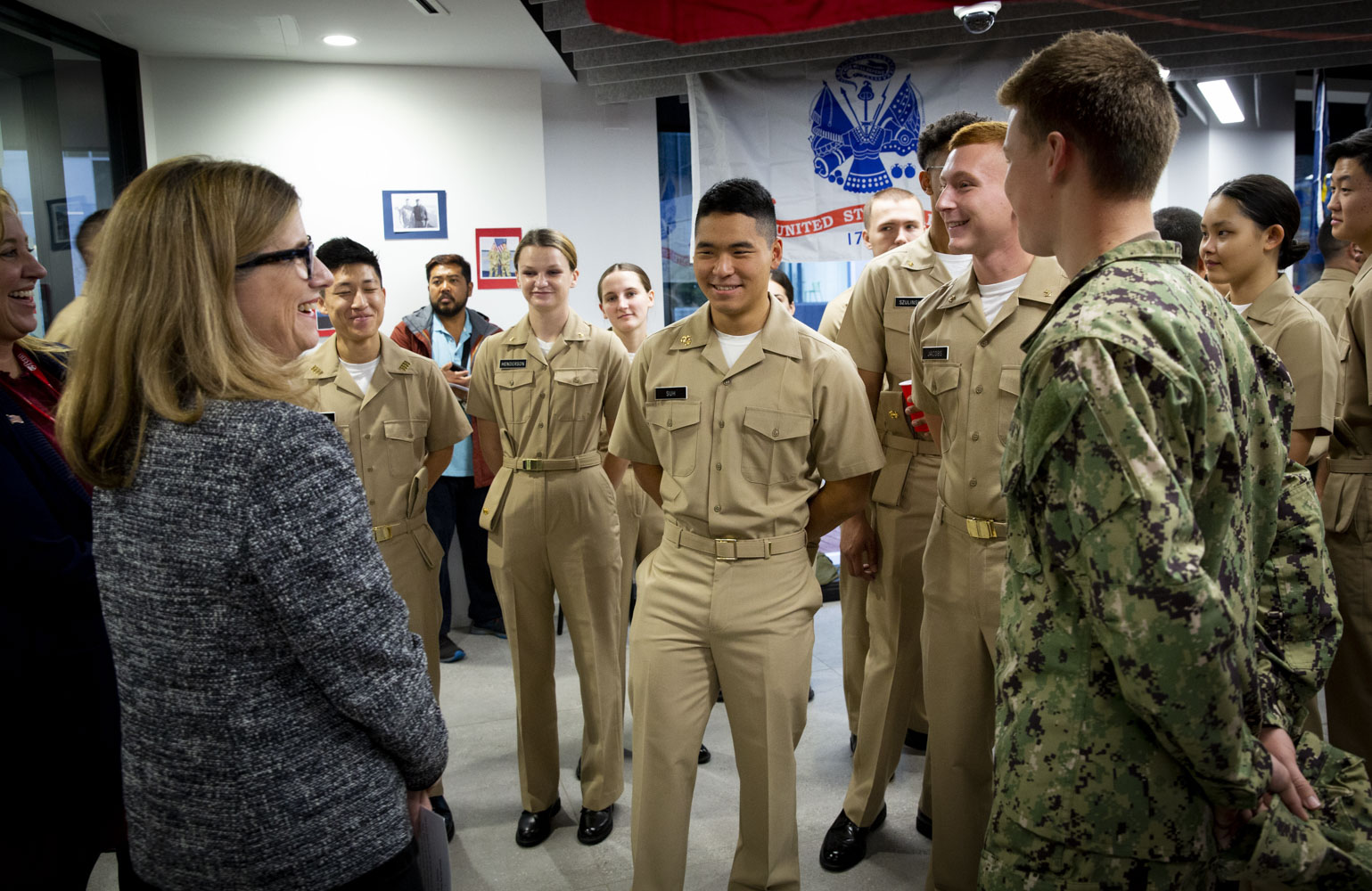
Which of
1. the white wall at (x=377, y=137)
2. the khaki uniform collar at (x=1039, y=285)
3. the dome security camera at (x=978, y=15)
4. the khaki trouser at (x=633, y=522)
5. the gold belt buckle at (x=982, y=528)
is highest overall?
the dome security camera at (x=978, y=15)

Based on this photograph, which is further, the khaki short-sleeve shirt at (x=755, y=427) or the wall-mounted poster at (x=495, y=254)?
the wall-mounted poster at (x=495, y=254)

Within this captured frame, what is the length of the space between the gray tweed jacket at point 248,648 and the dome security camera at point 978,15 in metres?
4.69

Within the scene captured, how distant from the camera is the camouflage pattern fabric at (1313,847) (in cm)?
124

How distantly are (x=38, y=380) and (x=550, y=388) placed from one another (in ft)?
4.94

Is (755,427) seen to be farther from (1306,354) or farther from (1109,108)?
(1306,354)

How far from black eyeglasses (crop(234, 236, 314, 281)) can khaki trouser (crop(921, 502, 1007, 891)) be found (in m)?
1.61

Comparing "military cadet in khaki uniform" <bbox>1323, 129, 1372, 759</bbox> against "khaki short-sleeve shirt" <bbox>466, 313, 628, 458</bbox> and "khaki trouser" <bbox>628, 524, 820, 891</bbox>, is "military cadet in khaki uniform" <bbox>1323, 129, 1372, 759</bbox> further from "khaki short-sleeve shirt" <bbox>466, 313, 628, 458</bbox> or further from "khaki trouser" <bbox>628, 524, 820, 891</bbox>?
"khaki short-sleeve shirt" <bbox>466, 313, 628, 458</bbox>

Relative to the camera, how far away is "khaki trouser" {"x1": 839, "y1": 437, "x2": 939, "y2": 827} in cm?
280

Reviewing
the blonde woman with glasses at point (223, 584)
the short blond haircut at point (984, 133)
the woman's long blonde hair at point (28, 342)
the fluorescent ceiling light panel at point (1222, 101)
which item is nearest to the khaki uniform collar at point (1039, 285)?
the short blond haircut at point (984, 133)

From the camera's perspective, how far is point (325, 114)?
5.59 m

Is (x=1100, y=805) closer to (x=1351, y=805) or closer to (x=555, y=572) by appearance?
(x=1351, y=805)

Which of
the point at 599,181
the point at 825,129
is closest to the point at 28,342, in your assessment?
the point at 599,181

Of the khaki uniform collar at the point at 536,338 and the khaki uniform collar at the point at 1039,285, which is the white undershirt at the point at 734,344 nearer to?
the khaki uniform collar at the point at 1039,285

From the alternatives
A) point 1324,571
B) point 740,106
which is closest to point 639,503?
point 1324,571
